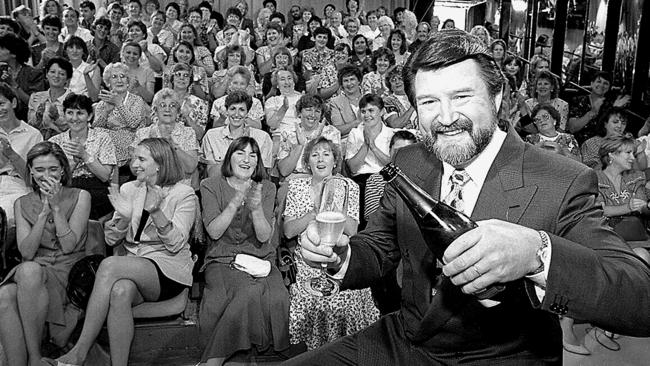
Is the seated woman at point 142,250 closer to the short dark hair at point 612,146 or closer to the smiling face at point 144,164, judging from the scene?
the smiling face at point 144,164

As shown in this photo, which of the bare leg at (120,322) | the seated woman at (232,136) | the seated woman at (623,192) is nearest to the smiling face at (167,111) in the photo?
the seated woman at (232,136)

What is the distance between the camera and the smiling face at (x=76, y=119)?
422 centimetres

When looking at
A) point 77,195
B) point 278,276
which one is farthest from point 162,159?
point 278,276

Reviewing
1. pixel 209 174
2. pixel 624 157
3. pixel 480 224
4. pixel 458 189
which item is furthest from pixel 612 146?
pixel 480 224

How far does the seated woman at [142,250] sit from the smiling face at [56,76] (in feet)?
7.35

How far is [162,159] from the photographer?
3.29 meters

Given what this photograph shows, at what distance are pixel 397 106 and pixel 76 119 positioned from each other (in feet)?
9.30

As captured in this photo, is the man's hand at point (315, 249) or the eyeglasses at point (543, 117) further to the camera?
the eyeglasses at point (543, 117)

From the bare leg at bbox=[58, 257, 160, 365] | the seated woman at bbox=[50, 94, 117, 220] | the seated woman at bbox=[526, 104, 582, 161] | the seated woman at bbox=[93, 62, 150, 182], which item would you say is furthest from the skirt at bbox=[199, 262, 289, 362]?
the seated woman at bbox=[526, 104, 582, 161]

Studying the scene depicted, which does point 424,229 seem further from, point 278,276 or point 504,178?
point 278,276

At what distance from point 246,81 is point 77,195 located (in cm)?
264

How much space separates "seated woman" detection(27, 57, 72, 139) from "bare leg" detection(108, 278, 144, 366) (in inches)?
94.4

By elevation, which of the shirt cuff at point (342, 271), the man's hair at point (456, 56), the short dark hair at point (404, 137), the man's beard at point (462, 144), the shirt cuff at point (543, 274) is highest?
the man's hair at point (456, 56)

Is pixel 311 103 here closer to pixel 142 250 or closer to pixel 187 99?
pixel 187 99
